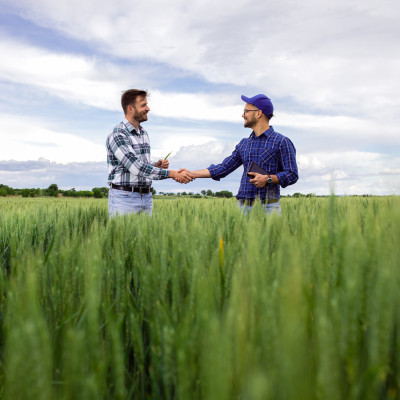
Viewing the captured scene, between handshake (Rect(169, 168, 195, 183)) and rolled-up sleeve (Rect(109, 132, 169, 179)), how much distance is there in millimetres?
394

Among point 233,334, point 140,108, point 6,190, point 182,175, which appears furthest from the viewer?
point 6,190

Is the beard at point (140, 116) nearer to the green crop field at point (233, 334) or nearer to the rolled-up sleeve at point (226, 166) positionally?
the rolled-up sleeve at point (226, 166)

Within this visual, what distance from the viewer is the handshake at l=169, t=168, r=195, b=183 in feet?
14.8

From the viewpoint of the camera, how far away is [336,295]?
2.41 feet

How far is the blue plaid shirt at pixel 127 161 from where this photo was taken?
402 cm

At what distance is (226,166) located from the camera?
4203mm

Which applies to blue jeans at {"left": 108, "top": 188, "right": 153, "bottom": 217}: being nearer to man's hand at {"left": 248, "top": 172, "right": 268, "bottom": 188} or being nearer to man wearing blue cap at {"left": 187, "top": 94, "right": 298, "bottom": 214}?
man wearing blue cap at {"left": 187, "top": 94, "right": 298, "bottom": 214}

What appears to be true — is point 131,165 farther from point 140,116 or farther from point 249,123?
point 249,123

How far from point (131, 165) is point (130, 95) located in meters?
1.04

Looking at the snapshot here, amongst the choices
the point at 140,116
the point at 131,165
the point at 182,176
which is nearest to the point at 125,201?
the point at 131,165

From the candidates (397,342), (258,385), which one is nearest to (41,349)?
(258,385)

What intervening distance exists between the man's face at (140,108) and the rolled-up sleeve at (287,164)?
6.06 ft

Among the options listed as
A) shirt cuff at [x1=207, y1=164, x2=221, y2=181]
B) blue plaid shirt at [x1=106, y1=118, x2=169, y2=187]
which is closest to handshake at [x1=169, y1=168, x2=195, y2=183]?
blue plaid shirt at [x1=106, y1=118, x2=169, y2=187]

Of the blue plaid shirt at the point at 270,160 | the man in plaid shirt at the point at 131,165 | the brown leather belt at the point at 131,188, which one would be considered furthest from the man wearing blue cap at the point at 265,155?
the brown leather belt at the point at 131,188
